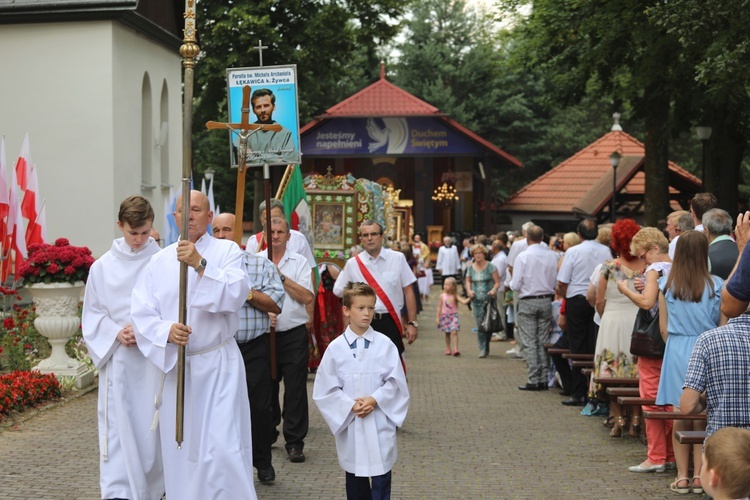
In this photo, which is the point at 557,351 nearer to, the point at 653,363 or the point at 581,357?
the point at 581,357

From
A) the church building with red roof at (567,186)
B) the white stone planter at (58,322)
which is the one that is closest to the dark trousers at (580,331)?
the white stone planter at (58,322)

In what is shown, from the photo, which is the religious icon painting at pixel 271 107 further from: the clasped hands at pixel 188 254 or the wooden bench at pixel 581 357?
the wooden bench at pixel 581 357

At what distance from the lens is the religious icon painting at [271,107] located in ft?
33.1

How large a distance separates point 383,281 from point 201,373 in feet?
15.2

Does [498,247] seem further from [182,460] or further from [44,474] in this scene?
[182,460]

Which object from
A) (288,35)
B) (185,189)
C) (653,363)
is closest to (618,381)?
(653,363)

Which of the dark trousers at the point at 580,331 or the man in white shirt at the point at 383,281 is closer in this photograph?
the man in white shirt at the point at 383,281

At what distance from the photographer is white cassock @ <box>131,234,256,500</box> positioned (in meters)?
6.48

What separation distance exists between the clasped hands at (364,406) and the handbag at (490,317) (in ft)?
38.0

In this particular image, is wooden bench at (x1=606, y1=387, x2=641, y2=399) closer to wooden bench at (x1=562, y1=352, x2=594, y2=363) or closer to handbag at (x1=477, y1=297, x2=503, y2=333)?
wooden bench at (x1=562, y1=352, x2=594, y2=363)

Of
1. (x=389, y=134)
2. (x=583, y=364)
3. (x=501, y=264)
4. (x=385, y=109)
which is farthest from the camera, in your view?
(x=389, y=134)

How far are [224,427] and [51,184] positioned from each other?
17412mm

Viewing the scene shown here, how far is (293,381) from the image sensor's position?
9.47 metres

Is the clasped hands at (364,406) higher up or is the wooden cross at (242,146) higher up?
the wooden cross at (242,146)
